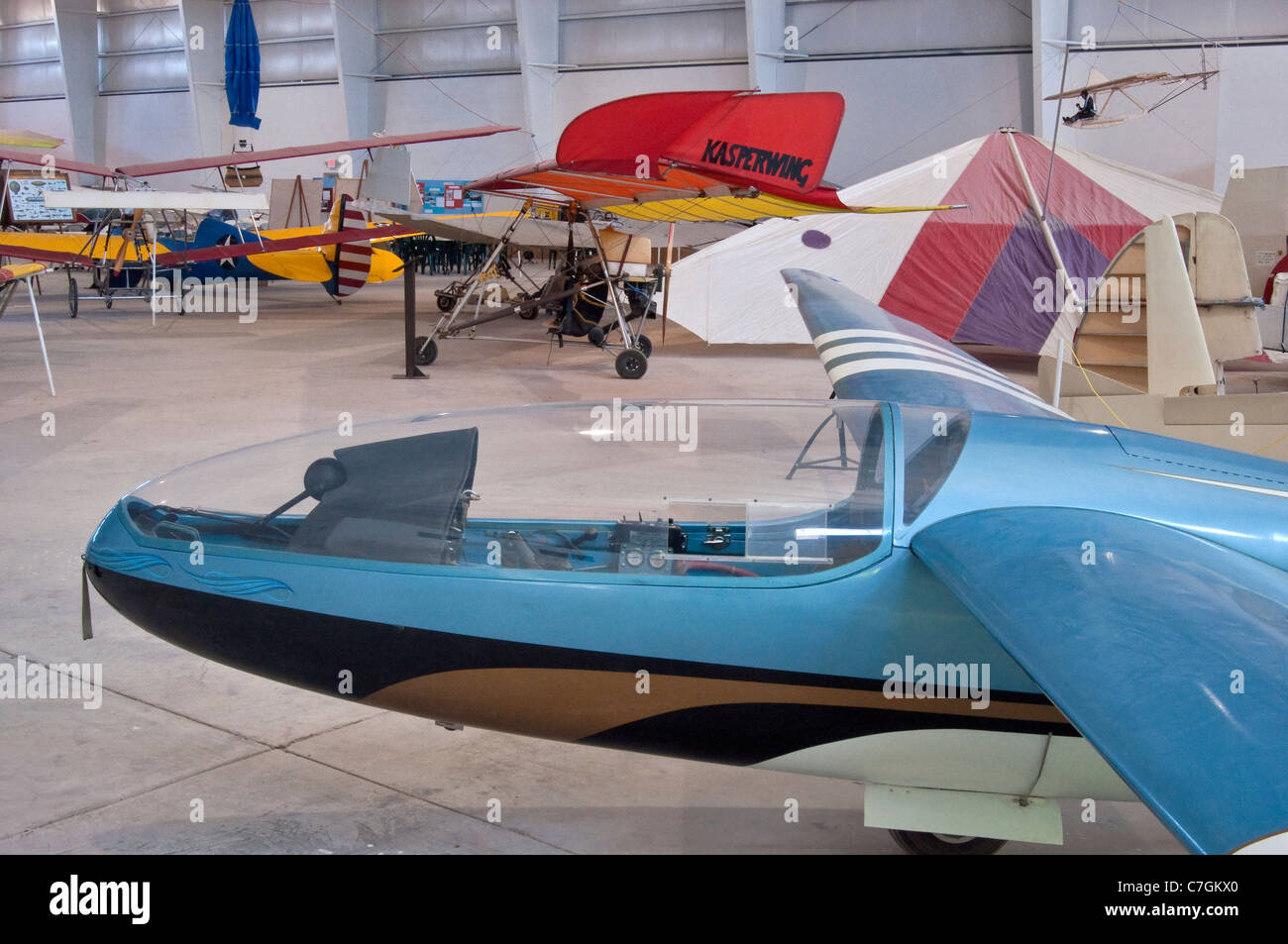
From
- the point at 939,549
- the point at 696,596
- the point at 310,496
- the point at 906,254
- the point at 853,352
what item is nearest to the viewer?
the point at 939,549

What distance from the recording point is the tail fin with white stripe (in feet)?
14.2

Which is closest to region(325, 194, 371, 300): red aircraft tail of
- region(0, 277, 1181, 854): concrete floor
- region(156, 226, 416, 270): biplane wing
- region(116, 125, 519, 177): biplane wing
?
region(156, 226, 416, 270): biplane wing

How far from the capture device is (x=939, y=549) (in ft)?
7.30

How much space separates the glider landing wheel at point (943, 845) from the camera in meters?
2.81

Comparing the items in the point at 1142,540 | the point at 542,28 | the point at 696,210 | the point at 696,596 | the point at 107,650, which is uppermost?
the point at 542,28

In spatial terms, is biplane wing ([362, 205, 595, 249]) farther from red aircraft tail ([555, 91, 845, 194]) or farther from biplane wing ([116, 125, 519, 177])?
red aircraft tail ([555, 91, 845, 194])

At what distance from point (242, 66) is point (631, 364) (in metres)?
16.2

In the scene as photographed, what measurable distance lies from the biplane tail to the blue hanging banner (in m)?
6.71

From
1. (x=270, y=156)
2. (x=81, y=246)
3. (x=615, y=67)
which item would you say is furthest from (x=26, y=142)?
(x=615, y=67)

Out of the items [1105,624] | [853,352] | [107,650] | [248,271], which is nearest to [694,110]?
[853,352]

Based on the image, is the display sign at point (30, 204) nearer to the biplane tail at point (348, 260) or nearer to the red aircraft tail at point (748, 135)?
the biplane tail at point (348, 260)

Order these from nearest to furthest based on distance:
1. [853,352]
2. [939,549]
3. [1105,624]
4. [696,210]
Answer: [1105,624] → [939,549] → [853,352] → [696,210]

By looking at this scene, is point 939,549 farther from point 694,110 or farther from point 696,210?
point 696,210

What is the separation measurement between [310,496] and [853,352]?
3.09 metres
